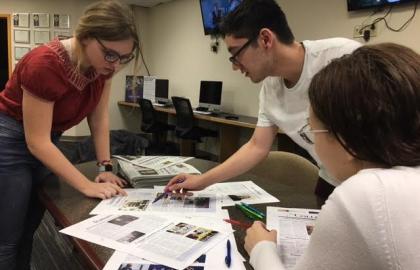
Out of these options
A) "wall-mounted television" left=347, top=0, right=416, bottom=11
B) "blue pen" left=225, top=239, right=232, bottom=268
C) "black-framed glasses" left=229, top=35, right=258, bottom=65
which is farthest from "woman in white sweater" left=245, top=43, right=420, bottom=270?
"wall-mounted television" left=347, top=0, right=416, bottom=11

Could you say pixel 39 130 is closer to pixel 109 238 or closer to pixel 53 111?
pixel 53 111

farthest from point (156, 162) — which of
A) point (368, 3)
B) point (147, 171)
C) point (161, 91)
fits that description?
point (161, 91)

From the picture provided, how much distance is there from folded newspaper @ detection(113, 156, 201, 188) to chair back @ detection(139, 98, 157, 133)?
4455 mm

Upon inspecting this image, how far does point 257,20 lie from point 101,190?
803 millimetres

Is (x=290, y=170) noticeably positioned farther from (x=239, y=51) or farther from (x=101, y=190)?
(x=101, y=190)

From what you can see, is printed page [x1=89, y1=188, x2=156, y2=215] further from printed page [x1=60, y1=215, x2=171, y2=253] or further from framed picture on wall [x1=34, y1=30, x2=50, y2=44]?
framed picture on wall [x1=34, y1=30, x2=50, y2=44]

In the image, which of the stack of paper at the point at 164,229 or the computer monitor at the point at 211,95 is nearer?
the stack of paper at the point at 164,229

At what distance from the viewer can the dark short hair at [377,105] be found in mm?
562

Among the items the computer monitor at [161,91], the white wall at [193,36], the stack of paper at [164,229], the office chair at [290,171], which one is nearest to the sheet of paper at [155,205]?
the stack of paper at [164,229]

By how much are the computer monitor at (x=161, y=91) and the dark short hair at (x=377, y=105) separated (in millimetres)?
6173

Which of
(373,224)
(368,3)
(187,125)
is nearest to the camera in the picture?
(373,224)

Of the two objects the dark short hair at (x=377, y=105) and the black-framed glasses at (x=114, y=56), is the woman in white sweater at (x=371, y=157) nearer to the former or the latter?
A: the dark short hair at (x=377, y=105)

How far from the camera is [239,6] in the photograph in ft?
4.47

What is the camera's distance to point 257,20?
1321 millimetres
